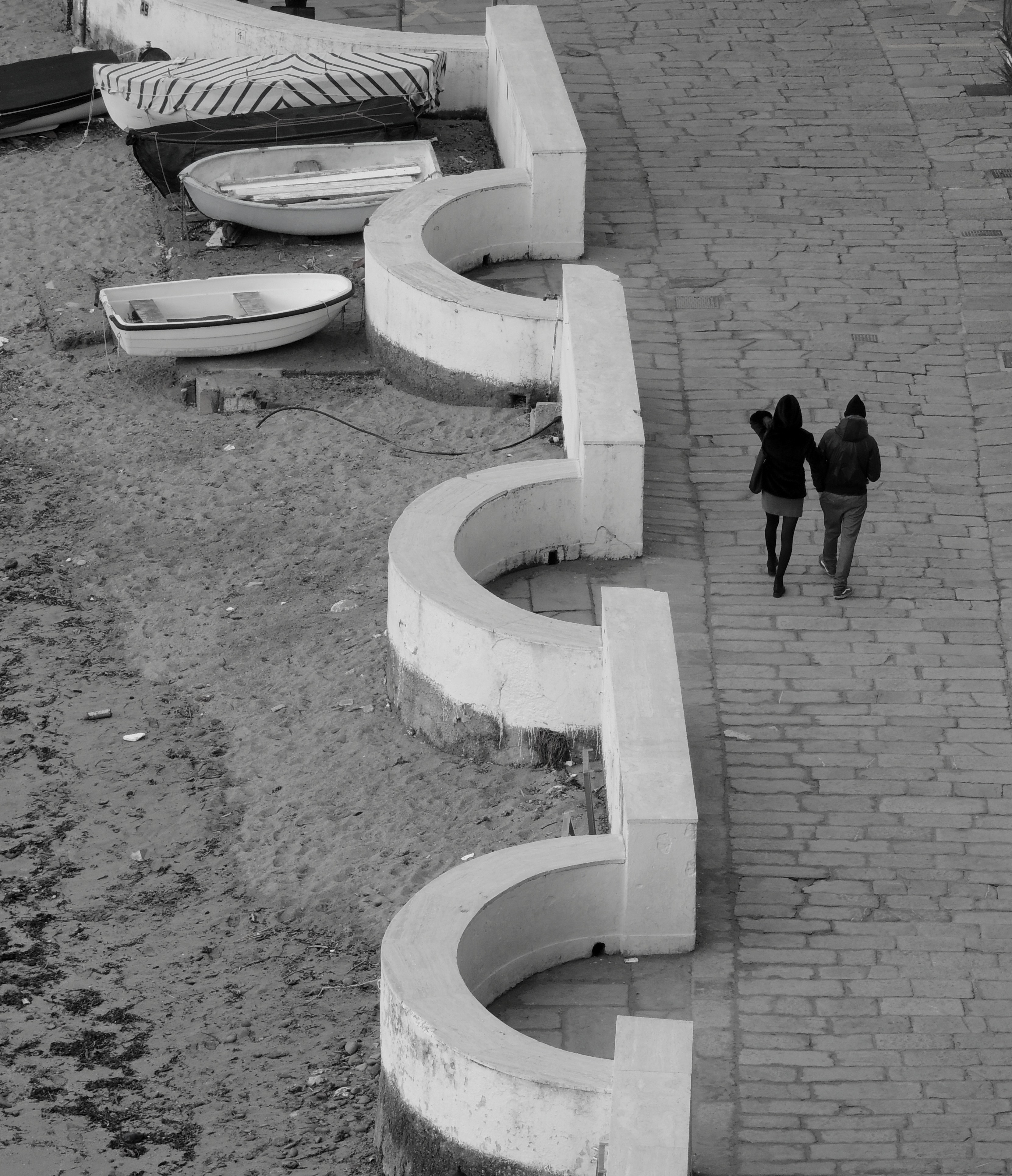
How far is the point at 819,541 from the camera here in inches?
512

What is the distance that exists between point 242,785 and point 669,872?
3.77m

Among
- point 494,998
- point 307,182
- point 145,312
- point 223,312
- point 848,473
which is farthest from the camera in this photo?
point 307,182

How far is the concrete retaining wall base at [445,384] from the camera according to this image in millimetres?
15250

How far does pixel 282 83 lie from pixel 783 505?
9209 millimetres

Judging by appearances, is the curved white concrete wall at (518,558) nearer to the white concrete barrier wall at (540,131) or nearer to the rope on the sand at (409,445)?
the rope on the sand at (409,445)

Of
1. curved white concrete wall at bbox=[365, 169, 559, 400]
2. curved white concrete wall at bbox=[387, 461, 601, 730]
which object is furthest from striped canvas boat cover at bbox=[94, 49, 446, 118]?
curved white concrete wall at bbox=[387, 461, 601, 730]

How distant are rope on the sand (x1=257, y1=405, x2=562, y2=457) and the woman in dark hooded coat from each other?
9.79 ft

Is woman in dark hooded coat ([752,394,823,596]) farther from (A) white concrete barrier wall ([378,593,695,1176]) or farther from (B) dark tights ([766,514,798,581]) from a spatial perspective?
(A) white concrete barrier wall ([378,593,695,1176])

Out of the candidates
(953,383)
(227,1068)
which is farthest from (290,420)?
(227,1068)

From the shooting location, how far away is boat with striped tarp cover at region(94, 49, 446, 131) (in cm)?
1911

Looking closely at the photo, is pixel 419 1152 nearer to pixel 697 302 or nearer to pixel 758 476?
pixel 758 476

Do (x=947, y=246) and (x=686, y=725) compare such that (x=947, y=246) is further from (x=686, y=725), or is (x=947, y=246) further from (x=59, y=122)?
(x=59, y=122)

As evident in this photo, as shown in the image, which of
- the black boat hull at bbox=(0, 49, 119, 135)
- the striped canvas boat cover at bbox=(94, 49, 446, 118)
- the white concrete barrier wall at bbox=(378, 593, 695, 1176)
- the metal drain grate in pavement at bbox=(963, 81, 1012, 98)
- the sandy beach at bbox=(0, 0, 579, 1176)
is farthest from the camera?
the black boat hull at bbox=(0, 49, 119, 135)

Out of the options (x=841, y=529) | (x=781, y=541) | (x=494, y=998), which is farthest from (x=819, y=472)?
(x=494, y=998)
